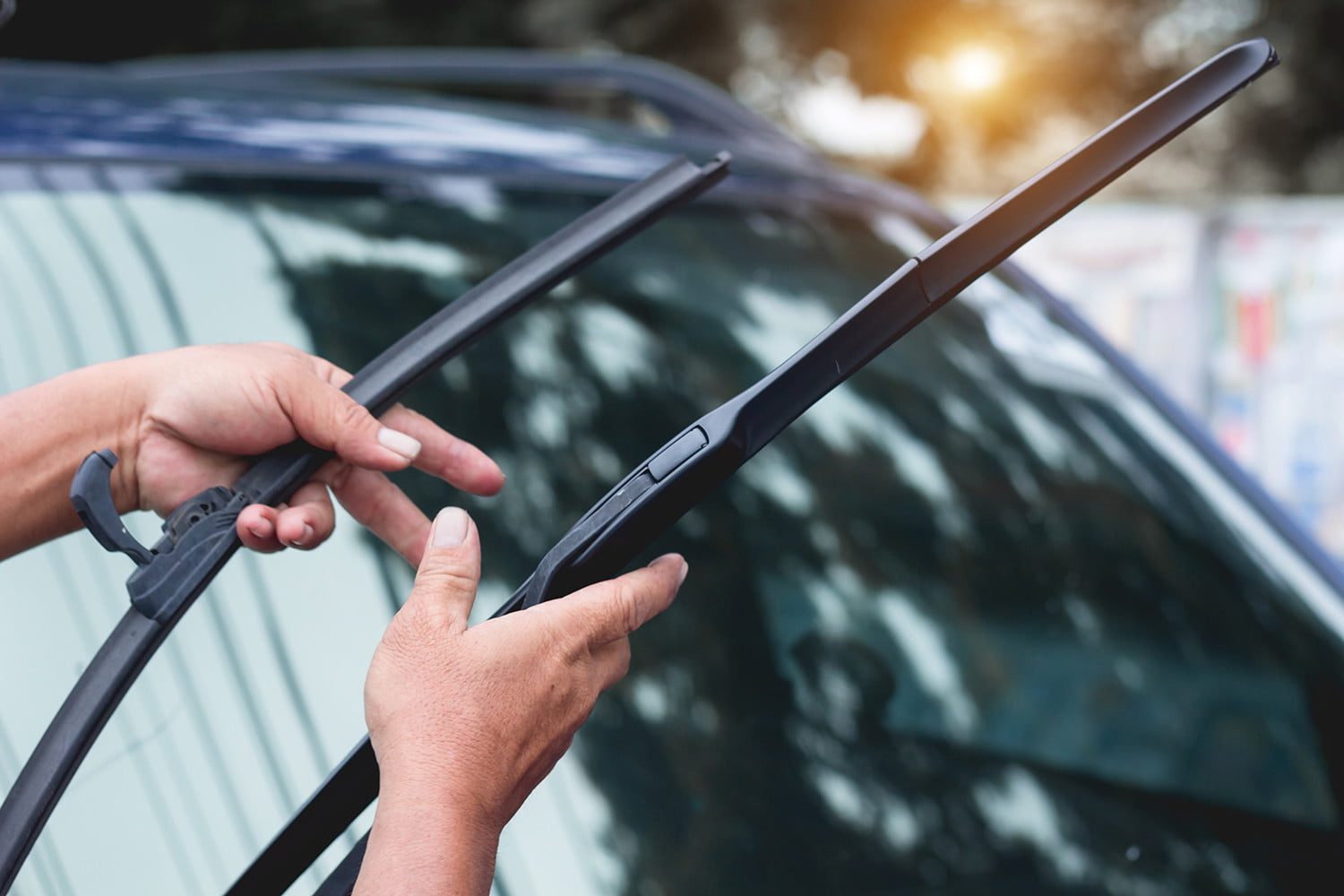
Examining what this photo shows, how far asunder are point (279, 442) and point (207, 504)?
0.34 feet

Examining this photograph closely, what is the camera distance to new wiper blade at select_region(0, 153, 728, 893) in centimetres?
81

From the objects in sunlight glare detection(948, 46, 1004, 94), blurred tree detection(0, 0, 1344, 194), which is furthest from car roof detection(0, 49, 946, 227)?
sunlight glare detection(948, 46, 1004, 94)

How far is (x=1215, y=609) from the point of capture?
1.47m

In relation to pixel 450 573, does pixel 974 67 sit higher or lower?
higher

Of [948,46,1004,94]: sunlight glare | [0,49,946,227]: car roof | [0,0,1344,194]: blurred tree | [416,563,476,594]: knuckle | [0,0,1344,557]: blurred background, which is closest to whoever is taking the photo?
[416,563,476,594]: knuckle

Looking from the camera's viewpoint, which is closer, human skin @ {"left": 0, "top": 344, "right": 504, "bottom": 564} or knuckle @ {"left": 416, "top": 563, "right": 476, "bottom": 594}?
knuckle @ {"left": 416, "top": 563, "right": 476, "bottom": 594}

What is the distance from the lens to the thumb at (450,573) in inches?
30.0

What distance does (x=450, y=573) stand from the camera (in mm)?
784

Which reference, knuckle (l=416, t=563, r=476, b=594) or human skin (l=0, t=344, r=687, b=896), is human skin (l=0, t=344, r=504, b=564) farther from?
knuckle (l=416, t=563, r=476, b=594)

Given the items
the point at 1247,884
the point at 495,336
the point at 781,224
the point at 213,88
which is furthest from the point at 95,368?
the point at 1247,884

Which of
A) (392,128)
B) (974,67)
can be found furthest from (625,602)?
(974,67)

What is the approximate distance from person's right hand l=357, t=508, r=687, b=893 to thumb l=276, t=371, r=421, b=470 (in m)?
0.17

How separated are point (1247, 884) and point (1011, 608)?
1.38 feet

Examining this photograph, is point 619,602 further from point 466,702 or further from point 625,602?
point 466,702
